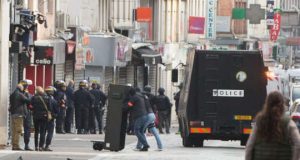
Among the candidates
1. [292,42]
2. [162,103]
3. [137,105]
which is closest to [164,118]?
[162,103]

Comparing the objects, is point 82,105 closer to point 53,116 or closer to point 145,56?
point 53,116

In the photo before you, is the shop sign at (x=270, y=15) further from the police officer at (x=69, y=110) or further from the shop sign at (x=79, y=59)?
the police officer at (x=69, y=110)

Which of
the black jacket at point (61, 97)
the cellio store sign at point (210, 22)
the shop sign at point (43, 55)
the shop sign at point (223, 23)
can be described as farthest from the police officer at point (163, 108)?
the shop sign at point (223, 23)

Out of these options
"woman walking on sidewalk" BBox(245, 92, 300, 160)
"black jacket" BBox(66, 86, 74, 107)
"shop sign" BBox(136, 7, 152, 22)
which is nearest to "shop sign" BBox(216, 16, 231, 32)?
"shop sign" BBox(136, 7, 152, 22)

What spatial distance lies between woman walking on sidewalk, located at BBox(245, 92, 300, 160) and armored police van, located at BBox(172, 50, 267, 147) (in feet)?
63.5

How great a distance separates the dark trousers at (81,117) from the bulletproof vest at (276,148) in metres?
27.6

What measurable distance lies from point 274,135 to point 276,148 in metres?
0.15

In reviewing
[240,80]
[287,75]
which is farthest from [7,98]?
[287,75]

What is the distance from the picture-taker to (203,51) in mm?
32844

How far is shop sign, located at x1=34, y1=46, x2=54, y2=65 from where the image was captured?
38688mm

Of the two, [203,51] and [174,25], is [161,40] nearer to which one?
[174,25]

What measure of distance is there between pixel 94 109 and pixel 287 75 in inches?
1168

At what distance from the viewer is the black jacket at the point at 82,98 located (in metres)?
40.5

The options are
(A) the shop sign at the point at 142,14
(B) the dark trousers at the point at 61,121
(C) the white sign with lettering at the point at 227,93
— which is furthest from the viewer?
(A) the shop sign at the point at 142,14
